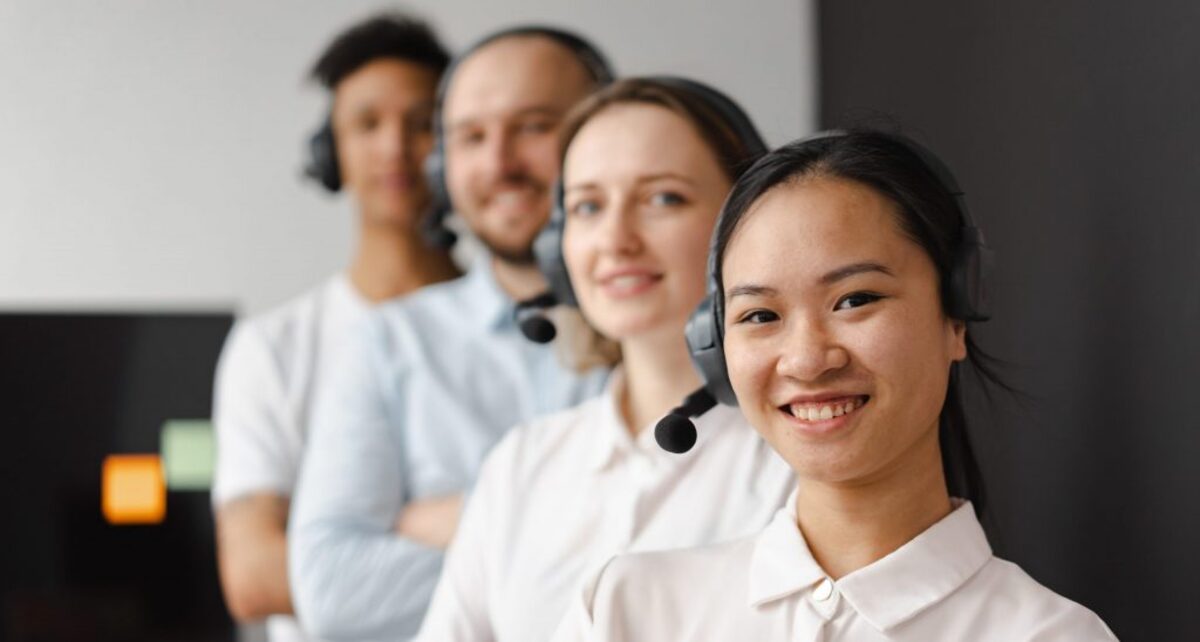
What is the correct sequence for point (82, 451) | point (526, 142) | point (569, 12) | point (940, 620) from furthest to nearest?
point (569, 12)
point (82, 451)
point (526, 142)
point (940, 620)

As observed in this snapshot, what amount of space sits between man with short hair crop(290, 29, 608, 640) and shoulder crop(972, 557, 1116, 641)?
3.39 feet

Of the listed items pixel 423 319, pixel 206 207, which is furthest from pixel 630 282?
pixel 206 207

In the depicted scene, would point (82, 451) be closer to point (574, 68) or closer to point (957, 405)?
point (574, 68)

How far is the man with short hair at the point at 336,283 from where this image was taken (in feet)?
9.43

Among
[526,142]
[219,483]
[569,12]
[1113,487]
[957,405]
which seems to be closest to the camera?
[957,405]

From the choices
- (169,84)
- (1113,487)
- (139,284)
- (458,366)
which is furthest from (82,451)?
(1113,487)

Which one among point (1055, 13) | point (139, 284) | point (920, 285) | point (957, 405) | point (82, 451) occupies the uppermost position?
point (1055, 13)

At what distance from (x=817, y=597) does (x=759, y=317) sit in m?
0.26

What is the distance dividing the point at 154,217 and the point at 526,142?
172cm

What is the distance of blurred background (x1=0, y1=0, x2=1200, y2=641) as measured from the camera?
2.13 m

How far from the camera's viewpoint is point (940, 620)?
140 centimetres

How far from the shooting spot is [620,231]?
183cm

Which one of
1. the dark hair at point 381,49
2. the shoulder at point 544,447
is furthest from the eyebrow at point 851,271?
the dark hair at point 381,49

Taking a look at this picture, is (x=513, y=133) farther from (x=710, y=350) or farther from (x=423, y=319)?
(x=710, y=350)
